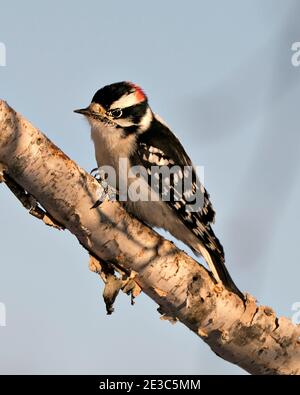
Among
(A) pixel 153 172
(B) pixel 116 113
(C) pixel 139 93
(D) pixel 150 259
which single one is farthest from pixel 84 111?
(D) pixel 150 259

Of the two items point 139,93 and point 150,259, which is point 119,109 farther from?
point 150,259

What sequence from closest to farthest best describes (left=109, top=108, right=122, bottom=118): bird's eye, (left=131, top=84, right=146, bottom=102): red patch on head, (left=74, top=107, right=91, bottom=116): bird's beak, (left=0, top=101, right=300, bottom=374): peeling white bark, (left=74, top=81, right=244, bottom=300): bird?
(left=0, top=101, right=300, bottom=374): peeling white bark → (left=74, top=81, right=244, bottom=300): bird → (left=74, top=107, right=91, bottom=116): bird's beak → (left=109, top=108, right=122, bottom=118): bird's eye → (left=131, top=84, right=146, bottom=102): red patch on head

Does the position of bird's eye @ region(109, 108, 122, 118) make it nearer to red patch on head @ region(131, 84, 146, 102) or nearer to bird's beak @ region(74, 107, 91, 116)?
bird's beak @ region(74, 107, 91, 116)

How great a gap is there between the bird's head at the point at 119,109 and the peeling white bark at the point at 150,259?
3.76 ft

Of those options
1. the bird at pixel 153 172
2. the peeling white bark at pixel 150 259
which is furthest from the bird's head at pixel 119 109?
the peeling white bark at pixel 150 259

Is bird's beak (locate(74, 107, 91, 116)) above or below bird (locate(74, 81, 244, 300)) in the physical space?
above

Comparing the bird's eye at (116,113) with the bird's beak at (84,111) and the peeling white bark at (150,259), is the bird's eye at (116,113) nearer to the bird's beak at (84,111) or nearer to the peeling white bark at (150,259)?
the bird's beak at (84,111)

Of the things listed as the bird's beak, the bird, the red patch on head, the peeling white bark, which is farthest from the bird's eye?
the peeling white bark

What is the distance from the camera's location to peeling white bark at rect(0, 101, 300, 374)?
3807mm

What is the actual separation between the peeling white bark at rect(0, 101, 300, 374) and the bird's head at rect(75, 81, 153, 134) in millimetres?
1147

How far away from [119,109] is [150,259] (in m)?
1.43

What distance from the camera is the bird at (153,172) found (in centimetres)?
496

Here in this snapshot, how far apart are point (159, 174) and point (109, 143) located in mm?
457
